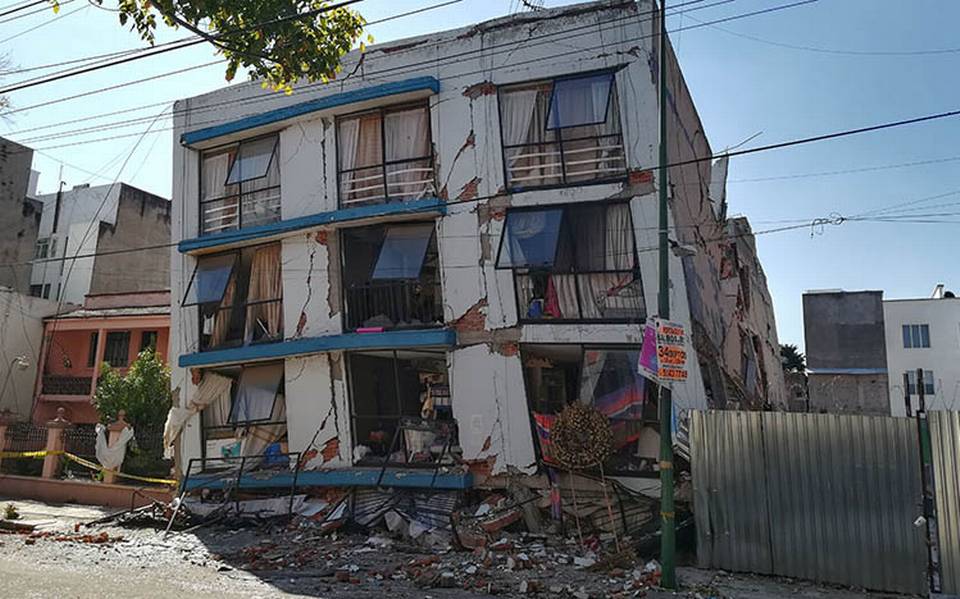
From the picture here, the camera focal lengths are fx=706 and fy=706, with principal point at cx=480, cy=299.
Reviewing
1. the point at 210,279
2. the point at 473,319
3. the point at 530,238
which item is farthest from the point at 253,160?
the point at 530,238

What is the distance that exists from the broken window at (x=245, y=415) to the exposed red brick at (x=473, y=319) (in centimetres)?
494

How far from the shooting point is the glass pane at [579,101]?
47.6 ft

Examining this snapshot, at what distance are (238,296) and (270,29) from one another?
1189 centimetres

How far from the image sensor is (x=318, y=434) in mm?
16125

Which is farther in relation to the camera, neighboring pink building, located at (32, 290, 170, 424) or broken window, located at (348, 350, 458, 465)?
neighboring pink building, located at (32, 290, 170, 424)

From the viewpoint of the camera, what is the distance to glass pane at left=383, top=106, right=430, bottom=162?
1625cm

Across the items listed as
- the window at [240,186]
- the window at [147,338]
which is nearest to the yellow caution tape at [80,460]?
the window at [147,338]

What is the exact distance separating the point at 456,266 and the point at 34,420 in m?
22.0

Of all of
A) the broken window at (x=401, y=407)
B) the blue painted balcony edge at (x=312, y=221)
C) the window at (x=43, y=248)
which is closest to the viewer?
the blue painted balcony edge at (x=312, y=221)

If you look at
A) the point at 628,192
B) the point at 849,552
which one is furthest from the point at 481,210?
the point at 849,552

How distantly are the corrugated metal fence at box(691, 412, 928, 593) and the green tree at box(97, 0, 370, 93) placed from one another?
777cm

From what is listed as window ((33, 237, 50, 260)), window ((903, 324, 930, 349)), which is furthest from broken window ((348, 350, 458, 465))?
window ((903, 324, 930, 349))

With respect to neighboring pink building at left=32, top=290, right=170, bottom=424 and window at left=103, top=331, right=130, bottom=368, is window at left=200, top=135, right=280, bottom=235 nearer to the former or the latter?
neighboring pink building at left=32, top=290, right=170, bottom=424

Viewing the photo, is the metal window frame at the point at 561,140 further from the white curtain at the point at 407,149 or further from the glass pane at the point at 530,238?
the white curtain at the point at 407,149
